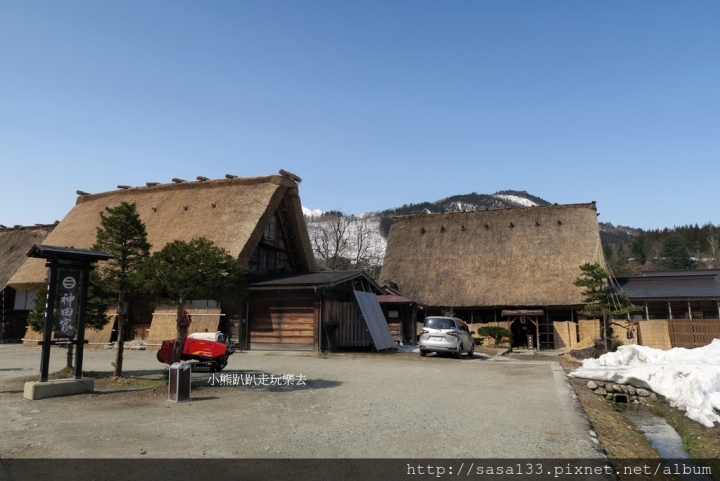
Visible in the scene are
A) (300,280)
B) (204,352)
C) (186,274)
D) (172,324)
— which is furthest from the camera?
(172,324)

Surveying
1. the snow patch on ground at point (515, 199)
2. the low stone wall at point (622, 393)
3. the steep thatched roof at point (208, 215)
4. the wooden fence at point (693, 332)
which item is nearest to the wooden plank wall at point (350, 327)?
the steep thatched roof at point (208, 215)

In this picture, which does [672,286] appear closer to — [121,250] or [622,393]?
[622,393]

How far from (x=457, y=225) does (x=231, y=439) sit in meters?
33.0

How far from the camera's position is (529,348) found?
2748cm

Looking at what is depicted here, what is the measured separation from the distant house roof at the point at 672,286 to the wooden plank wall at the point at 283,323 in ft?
62.2

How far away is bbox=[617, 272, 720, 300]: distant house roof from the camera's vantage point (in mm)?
26045

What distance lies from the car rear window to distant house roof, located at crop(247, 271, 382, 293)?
407 cm

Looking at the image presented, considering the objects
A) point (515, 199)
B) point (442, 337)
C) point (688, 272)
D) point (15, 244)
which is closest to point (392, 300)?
point (442, 337)

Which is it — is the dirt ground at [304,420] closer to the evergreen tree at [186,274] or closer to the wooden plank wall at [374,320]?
the evergreen tree at [186,274]

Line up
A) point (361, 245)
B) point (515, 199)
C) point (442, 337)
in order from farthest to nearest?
point (515, 199) → point (361, 245) → point (442, 337)

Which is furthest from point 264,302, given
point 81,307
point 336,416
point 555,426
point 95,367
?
point 555,426

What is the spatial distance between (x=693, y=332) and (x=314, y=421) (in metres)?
22.4

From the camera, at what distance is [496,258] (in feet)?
109

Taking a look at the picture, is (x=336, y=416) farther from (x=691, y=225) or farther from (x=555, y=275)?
(x=691, y=225)
